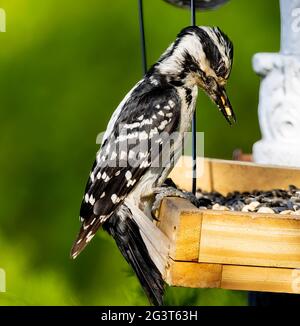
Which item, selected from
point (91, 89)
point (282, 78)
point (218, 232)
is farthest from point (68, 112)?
point (218, 232)

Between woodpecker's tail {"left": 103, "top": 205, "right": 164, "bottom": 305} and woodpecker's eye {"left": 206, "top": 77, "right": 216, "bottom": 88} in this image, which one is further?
woodpecker's eye {"left": 206, "top": 77, "right": 216, "bottom": 88}

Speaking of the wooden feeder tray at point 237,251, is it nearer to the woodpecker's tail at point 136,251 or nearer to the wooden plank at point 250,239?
the wooden plank at point 250,239

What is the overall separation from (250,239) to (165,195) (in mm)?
585

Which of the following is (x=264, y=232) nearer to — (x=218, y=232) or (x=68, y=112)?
(x=218, y=232)

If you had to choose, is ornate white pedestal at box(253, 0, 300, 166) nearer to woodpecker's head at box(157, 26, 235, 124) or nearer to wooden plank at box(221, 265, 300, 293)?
woodpecker's head at box(157, 26, 235, 124)

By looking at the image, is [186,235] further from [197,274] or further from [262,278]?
[262,278]

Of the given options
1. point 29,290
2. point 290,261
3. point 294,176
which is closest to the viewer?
point 290,261

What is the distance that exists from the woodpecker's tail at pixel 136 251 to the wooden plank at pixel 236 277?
38cm

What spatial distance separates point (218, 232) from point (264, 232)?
0.12 m

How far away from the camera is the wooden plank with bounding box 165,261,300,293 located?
9.87ft

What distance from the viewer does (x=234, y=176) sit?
13.8 feet

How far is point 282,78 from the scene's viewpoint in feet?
14.0

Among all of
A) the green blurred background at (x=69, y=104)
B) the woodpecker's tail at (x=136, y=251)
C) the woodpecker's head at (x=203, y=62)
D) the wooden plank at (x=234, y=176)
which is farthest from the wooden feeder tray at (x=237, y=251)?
the green blurred background at (x=69, y=104)

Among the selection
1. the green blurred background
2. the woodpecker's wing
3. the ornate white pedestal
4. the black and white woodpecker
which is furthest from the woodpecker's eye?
the green blurred background
